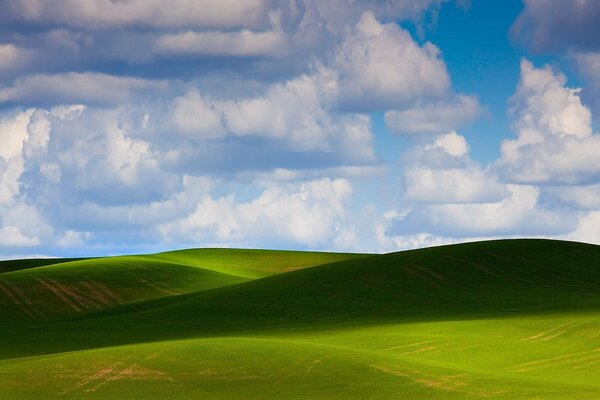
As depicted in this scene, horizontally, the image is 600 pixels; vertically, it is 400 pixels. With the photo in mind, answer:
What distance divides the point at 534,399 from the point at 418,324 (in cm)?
2653

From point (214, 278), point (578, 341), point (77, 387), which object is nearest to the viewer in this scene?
point (77, 387)

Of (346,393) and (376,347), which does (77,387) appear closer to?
(346,393)

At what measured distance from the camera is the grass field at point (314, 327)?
43875mm

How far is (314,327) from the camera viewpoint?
68625 mm

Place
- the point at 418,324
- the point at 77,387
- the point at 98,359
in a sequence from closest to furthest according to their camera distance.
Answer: the point at 77,387
the point at 98,359
the point at 418,324

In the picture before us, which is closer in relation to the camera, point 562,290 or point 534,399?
point 534,399

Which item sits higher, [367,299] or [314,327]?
[367,299]

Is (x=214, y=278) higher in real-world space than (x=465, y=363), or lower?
higher

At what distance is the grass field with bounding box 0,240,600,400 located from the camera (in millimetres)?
43875

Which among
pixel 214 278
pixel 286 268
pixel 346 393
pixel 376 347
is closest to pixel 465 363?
pixel 376 347

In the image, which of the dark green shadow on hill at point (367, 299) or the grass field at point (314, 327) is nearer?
the grass field at point (314, 327)

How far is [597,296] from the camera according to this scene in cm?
8438

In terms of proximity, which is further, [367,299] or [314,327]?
[367,299]

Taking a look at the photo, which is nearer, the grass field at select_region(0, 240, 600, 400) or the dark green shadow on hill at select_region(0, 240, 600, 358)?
the grass field at select_region(0, 240, 600, 400)
